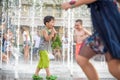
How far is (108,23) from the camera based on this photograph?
15.6 ft

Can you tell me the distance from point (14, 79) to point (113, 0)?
4.19 m

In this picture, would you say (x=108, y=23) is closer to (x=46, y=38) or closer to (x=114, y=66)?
(x=114, y=66)

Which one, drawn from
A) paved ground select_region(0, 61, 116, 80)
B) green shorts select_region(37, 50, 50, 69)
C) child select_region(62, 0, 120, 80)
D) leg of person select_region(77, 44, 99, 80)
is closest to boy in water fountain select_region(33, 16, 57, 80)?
green shorts select_region(37, 50, 50, 69)

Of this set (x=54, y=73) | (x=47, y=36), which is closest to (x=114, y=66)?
(x=47, y=36)

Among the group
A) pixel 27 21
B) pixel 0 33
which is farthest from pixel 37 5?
pixel 27 21

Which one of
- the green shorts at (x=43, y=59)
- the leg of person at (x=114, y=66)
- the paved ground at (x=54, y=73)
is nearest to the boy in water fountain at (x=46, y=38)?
the green shorts at (x=43, y=59)

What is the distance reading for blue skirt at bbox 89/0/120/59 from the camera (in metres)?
4.71

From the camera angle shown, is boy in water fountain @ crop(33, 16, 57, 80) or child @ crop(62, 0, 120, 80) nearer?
child @ crop(62, 0, 120, 80)

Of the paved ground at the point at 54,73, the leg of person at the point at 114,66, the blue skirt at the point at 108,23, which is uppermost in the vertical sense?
the blue skirt at the point at 108,23

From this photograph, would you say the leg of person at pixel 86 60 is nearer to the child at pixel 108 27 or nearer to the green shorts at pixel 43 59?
the child at pixel 108 27

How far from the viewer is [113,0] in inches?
189

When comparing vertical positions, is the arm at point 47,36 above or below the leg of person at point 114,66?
above

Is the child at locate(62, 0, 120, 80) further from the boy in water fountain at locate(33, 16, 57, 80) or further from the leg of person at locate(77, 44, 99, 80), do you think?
the boy in water fountain at locate(33, 16, 57, 80)

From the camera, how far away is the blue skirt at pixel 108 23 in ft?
15.4
